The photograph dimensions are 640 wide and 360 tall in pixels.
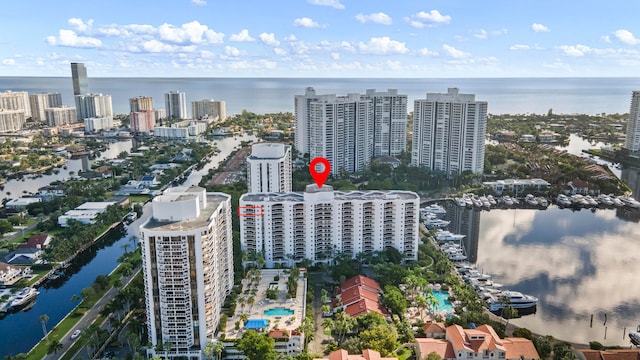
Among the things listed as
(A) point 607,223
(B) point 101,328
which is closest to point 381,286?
(B) point 101,328

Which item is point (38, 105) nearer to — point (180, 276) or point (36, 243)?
point (36, 243)

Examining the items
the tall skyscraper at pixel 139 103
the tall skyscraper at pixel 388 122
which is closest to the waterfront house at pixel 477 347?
the tall skyscraper at pixel 388 122

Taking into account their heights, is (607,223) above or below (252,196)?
below

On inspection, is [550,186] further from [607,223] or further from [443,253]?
[443,253]

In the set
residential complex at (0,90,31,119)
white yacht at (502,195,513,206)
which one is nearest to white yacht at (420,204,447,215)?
white yacht at (502,195,513,206)

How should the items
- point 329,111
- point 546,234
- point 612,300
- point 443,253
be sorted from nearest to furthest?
point 612,300, point 443,253, point 546,234, point 329,111

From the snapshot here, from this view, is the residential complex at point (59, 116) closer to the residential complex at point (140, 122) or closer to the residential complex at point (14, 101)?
the residential complex at point (14, 101)
